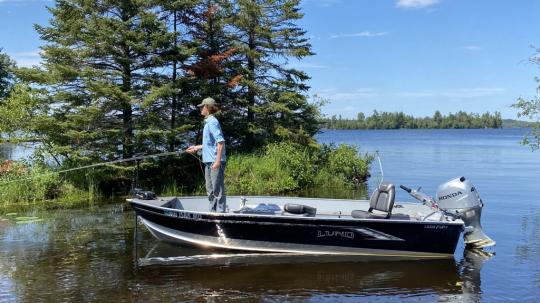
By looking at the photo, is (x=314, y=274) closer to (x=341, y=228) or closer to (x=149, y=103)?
(x=341, y=228)

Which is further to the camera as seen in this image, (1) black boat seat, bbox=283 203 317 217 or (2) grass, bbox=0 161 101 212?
(2) grass, bbox=0 161 101 212

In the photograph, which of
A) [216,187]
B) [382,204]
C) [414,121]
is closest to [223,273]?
[216,187]

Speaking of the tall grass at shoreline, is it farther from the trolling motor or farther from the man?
the trolling motor

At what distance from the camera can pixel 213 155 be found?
8.74 m

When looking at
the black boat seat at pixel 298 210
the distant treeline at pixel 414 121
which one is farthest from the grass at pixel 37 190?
the distant treeline at pixel 414 121

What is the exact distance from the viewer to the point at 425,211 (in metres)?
9.76

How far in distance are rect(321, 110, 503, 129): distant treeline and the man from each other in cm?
12370

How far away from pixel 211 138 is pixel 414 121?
137534mm

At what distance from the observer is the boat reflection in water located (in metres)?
7.05

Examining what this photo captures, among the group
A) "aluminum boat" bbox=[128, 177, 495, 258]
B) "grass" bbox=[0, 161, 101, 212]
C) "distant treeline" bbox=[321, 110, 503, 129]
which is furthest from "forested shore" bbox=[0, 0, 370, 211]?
"distant treeline" bbox=[321, 110, 503, 129]

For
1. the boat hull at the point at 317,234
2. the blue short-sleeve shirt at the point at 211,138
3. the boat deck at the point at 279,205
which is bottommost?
the boat hull at the point at 317,234

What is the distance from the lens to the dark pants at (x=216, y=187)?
8711 millimetres

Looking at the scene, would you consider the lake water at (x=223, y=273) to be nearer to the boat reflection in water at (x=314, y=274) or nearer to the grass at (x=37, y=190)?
the boat reflection in water at (x=314, y=274)

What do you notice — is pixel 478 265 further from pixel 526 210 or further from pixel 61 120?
pixel 61 120
